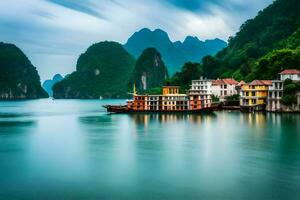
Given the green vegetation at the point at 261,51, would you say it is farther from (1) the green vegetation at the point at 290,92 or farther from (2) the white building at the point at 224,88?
(1) the green vegetation at the point at 290,92

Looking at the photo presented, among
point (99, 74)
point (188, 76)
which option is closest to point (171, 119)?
point (188, 76)

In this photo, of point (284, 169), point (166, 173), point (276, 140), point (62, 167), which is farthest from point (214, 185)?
point (276, 140)

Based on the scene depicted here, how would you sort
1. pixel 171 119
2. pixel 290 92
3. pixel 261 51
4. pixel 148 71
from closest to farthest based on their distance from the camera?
pixel 171 119 → pixel 290 92 → pixel 261 51 → pixel 148 71

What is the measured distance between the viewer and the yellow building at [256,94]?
142ft

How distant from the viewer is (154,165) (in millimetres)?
15797

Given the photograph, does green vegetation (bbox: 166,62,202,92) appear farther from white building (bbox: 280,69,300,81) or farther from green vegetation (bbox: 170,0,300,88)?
white building (bbox: 280,69,300,81)

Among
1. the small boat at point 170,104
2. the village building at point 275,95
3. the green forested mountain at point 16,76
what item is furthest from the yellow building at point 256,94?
the green forested mountain at point 16,76

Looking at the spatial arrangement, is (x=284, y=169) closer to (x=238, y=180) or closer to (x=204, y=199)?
(x=238, y=180)

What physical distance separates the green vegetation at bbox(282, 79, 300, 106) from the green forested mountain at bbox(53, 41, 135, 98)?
106m

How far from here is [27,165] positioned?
16.4m

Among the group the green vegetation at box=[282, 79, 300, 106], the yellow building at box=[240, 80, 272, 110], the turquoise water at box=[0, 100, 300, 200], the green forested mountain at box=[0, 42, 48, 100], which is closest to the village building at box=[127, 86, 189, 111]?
the yellow building at box=[240, 80, 272, 110]

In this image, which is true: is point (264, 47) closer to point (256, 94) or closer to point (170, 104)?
point (256, 94)

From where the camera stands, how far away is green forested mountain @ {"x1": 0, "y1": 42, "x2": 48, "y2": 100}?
142 m

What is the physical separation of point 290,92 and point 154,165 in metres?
28.4
